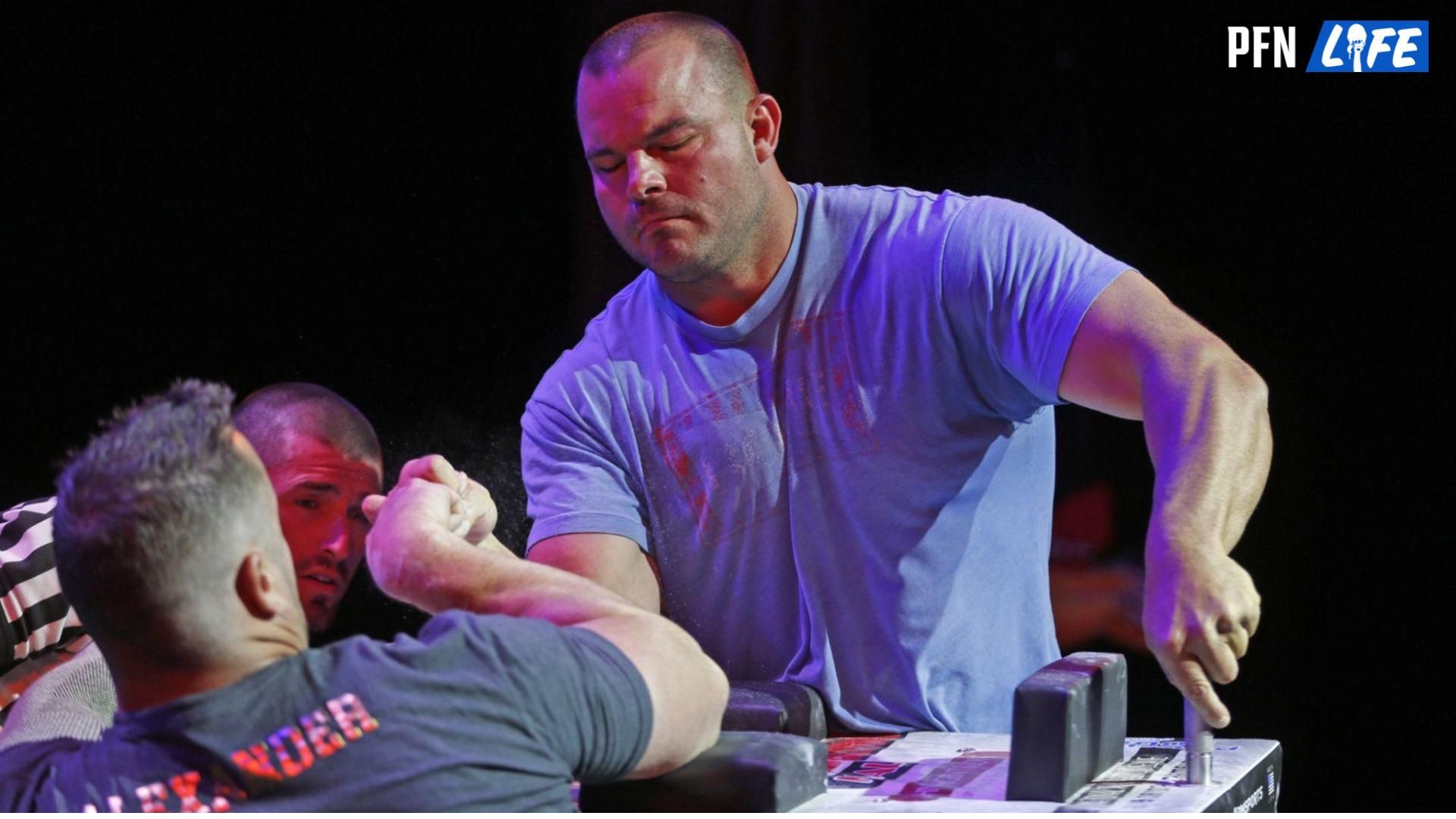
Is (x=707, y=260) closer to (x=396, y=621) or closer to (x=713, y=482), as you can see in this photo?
(x=713, y=482)

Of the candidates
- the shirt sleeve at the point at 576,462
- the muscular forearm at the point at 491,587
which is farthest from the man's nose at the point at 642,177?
the muscular forearm at the point at 491,587

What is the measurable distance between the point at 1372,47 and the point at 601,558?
4.31 feet

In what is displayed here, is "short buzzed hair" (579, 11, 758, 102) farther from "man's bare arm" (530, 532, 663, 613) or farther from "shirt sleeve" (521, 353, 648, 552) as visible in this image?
"man's bare arm" (530, 532, 663, 613)

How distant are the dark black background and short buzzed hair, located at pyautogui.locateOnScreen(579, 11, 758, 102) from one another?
38 centimetres

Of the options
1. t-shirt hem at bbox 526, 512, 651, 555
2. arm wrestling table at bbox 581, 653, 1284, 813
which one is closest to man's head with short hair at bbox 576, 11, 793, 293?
t-shirt hem at bbox 526, 512, 651, 555

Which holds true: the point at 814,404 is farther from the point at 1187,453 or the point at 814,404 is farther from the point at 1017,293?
the point at 1187,453

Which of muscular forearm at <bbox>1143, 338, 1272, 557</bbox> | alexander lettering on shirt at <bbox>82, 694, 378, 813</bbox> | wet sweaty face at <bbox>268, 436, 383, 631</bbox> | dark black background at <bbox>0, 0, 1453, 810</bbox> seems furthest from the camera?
dark black background at <bbox>0, 0, 1453, 810</bbox>

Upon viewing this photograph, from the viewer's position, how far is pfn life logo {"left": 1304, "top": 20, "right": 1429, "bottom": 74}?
220 centimetres

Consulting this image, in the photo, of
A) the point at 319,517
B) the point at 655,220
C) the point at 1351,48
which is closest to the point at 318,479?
the point at 319,517

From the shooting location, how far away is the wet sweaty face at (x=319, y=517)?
2.12 meters

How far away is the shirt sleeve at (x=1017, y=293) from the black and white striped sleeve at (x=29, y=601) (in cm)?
120

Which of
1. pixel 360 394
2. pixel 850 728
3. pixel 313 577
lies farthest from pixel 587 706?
pixel 360 394

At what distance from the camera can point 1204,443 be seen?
1612mm

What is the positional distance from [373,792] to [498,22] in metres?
1.91
